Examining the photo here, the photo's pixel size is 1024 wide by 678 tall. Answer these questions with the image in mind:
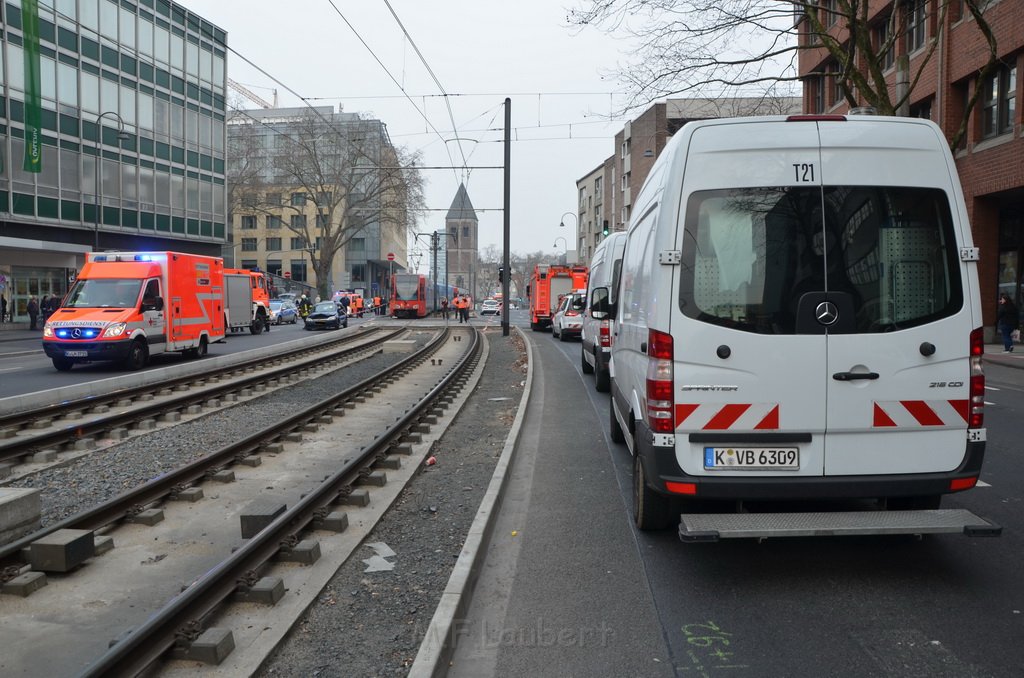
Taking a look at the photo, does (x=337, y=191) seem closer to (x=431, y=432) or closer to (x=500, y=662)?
(x=431, y=432)

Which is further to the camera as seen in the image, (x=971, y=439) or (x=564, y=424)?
(x=564, y=424)

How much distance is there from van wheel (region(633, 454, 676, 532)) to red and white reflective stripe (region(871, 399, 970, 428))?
141 cm

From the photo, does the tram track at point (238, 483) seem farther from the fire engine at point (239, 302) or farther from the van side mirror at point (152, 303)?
the fire engine at point (239, 302)

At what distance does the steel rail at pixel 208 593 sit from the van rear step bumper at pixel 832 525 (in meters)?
2.42

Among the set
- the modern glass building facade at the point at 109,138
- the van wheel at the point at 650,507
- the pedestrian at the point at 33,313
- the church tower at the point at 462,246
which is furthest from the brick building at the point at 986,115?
the church tower at the point at 462,246

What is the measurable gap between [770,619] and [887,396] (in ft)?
4.55

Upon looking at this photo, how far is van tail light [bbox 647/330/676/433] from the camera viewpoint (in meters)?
4.47

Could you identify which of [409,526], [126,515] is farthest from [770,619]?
[126,515]

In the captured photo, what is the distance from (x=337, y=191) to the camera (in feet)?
200

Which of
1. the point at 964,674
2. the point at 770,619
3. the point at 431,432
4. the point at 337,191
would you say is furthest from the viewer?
the point at 337,191

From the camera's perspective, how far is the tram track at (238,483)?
381cm

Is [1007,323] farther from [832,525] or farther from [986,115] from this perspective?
[832,525]

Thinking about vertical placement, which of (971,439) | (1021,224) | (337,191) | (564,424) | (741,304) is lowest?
(564,424)

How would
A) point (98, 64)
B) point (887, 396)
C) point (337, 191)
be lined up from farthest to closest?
point (337, 191)
point (98, 64)
point (887, 396)
